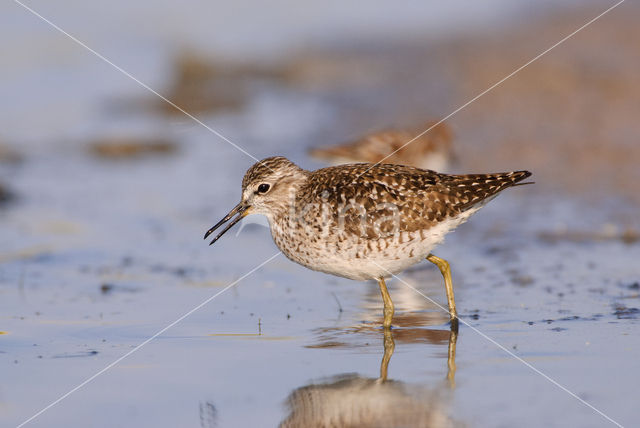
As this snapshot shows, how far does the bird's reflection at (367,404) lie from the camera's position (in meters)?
5.28

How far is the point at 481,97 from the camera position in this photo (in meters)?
17.8

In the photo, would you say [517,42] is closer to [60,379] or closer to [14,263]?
[14,263]

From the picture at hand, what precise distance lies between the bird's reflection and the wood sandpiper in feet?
4.78

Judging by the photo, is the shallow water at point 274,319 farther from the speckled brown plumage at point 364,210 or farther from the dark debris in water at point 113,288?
the speckled brown plumage at point 364,210

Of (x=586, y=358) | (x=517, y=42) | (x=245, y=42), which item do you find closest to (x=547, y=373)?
(x=586, y=358)

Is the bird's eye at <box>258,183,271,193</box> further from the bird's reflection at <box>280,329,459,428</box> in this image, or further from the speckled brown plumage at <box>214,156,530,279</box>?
the bird's reflection at <box>280,329,459,428</box>

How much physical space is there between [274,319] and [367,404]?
2.19m

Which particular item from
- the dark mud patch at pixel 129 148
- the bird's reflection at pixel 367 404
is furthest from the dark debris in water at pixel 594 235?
the dark mud patch at pixel 129 148

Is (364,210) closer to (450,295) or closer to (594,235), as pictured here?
(450,295)

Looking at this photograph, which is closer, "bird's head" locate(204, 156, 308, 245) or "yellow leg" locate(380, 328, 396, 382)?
"yellow leg" locate(380, 328, 396, 382)

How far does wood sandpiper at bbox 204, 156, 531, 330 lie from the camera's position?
294 inches

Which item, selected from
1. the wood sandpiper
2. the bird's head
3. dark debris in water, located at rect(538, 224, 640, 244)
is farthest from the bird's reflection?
dark debris in water, located at rect(538, 224, 640, 244)

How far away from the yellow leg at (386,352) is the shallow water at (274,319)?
0.11ft

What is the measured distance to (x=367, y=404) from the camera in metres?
5.58
